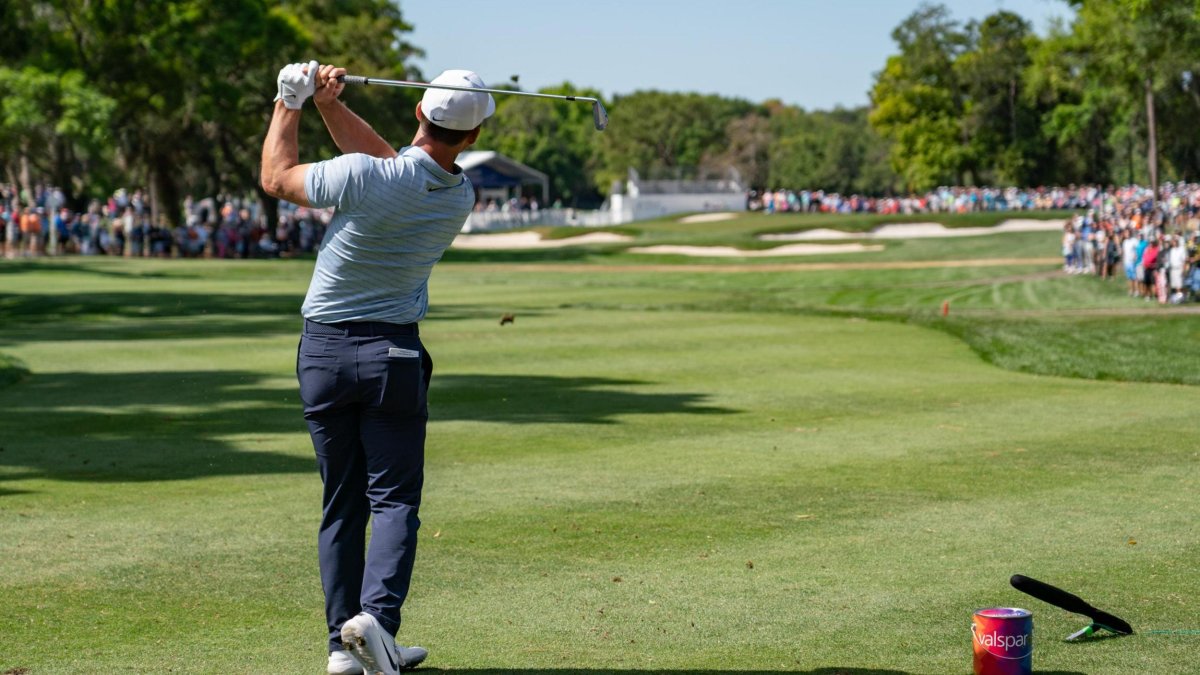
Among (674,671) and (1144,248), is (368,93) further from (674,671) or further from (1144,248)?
(674,671)

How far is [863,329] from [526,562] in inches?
789

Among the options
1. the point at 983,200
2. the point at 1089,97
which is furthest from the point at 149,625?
the point at 1089,97

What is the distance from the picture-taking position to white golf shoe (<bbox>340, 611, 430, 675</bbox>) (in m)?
5.68

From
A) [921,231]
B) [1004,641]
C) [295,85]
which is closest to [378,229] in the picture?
[295,85]

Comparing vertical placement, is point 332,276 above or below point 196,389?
above

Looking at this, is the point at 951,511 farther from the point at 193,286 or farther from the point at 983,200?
the point at 983,200

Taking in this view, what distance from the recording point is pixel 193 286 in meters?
41.2

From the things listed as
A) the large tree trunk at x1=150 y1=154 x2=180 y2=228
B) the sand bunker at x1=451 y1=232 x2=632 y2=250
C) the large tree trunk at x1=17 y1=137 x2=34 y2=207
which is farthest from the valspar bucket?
the large tree trunk at x1=150 y1=154 x2=180 y2=228

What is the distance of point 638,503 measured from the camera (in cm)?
1013

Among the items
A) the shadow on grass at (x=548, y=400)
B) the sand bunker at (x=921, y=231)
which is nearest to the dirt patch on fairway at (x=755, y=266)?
the sand bunker at (x=921, y=231)

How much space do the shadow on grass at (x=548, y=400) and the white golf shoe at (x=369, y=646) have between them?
28.3 ft

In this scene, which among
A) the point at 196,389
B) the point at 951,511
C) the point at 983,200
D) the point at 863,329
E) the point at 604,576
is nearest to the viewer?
the point at 604,576

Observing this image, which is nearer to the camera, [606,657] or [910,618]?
[606,657]

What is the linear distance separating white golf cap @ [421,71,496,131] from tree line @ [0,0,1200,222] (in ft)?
124
